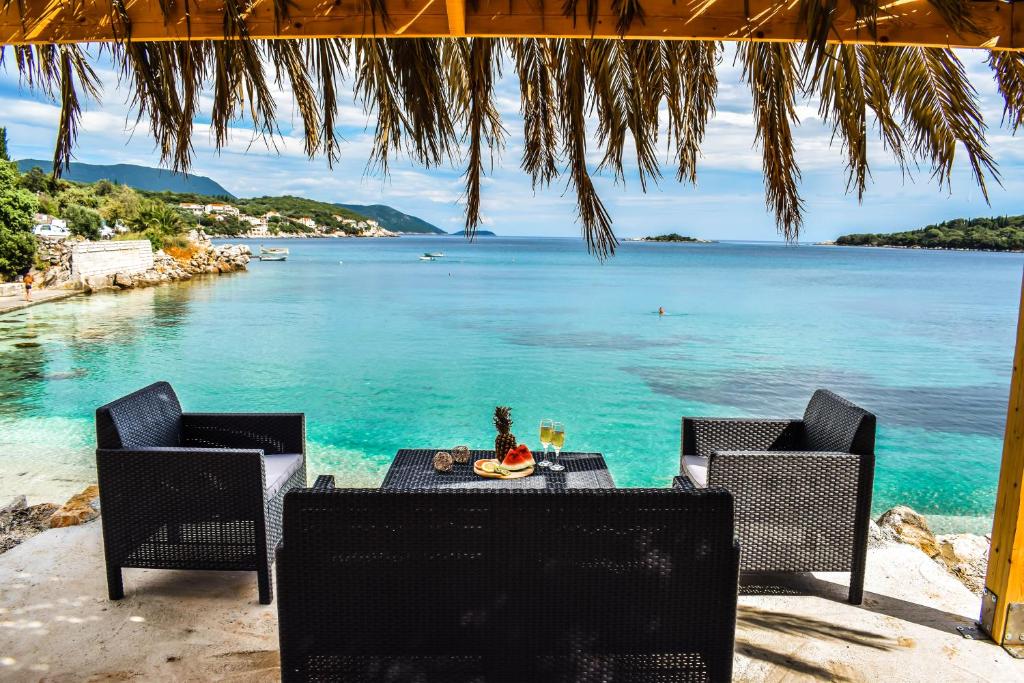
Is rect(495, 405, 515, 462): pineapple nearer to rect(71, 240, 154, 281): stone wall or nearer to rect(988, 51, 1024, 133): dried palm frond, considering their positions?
rect(988, 51, 1024, 133): dried palm frond

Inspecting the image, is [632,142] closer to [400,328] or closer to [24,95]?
[24,95]

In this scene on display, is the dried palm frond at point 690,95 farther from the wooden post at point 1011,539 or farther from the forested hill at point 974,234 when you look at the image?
the forested hill at point 974,234

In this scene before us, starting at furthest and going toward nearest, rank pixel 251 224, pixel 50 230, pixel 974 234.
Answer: pixel 251 224 < pixel 50 230 < pixel 974 234

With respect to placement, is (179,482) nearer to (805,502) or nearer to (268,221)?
(805,502)

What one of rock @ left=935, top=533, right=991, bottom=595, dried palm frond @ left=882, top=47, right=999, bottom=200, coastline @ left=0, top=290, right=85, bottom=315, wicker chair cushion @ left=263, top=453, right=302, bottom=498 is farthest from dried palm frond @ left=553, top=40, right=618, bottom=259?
coastline @ left=0, top=290, right=85, bottom=315

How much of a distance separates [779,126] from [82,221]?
42.0 m

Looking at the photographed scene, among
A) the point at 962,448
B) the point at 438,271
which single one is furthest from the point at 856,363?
the point at 438,271

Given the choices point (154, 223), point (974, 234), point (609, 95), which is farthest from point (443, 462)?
point (154, 223)

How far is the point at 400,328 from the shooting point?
761 inches

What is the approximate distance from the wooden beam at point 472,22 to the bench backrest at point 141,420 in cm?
138

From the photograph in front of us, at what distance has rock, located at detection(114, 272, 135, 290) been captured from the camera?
25.9 meters

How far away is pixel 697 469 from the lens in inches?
117

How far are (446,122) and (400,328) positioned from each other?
58.4ft

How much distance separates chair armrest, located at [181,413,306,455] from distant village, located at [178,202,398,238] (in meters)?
63.6
